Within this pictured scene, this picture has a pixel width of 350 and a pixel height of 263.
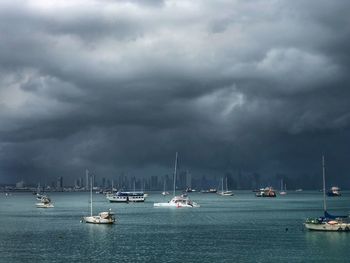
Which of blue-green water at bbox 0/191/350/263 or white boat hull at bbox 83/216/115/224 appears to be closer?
blue-green water at bbox 0/191/350/263

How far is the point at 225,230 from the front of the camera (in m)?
161

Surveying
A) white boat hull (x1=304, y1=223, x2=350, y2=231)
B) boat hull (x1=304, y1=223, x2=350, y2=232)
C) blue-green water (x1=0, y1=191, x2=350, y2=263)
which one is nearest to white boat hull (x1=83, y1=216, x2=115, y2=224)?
blue-green water (x1=0, y1=191, x2=350, y2=263)

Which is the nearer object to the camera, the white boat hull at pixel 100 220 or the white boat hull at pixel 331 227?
the white boat hull at pixel 331 227

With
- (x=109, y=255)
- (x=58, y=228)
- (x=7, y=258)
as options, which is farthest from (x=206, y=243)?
(x=58, y=228)

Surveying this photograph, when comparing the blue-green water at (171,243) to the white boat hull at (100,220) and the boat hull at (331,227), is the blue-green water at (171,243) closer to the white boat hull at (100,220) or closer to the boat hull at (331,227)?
the white boat hull at (100,220)

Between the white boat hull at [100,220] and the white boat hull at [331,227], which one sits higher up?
the white boat hull at [100,220]

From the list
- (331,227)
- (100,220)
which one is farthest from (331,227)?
(100,220)

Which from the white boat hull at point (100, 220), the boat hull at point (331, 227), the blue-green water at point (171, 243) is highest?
the white boat hull at point (100, 220)

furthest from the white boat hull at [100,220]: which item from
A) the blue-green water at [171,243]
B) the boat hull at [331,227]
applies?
the boat hull at [331,227]

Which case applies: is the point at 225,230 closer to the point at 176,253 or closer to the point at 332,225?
the point at 332,225

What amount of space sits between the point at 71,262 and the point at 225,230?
69.0 m

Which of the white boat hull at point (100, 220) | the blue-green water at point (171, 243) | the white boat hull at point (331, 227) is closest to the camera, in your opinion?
the blue-green water at point (171, 243)

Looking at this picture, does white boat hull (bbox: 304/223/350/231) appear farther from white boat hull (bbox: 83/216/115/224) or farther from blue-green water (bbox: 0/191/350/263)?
white boat hull (bbox: 83/216/115/224)

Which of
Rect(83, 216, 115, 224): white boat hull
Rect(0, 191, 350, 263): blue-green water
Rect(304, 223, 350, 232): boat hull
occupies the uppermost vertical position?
Rect(83, 216, 115, 224): white boat hull
